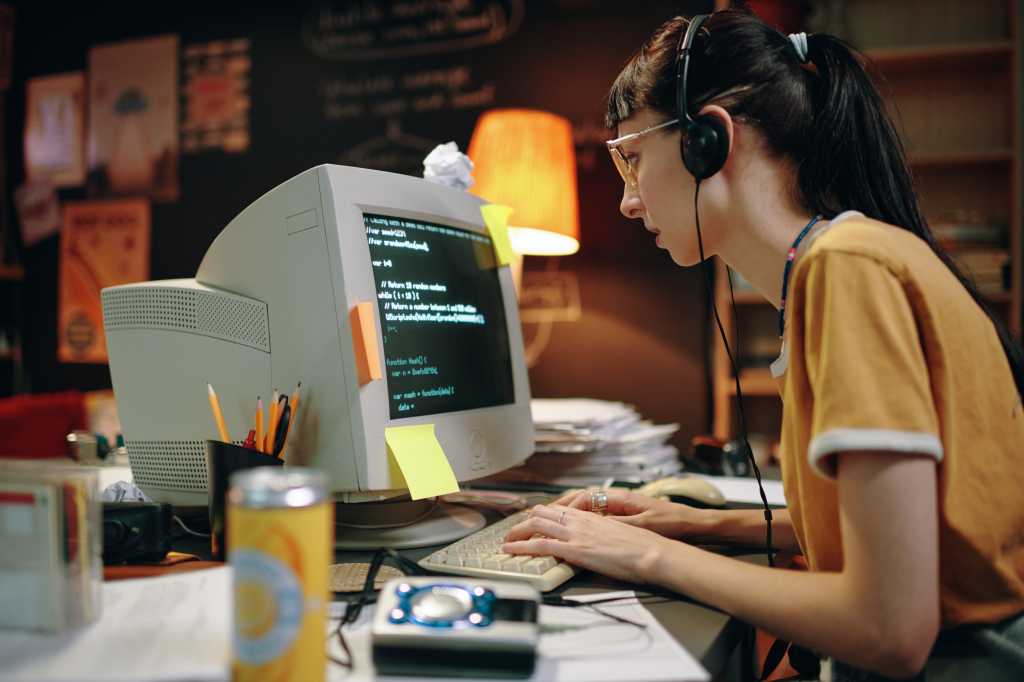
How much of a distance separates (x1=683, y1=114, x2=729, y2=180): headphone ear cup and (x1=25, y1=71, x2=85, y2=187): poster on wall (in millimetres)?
3274

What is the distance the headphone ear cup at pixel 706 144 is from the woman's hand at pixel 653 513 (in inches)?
16.0

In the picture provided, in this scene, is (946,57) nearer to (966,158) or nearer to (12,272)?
(966,158)

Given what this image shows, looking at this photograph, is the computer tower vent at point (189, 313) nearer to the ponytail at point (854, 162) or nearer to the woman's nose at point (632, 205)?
the woman's nose at point (632, 205)

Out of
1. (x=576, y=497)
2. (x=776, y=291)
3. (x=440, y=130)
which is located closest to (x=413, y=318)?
(x=576, y=497)

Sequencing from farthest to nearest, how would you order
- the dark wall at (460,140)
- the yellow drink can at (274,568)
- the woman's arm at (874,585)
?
1. the dark wall at (460,140)
2. the woman's arm at (874,585)
3. the yellow drink can at (274,568)

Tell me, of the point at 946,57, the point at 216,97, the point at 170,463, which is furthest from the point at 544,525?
the point at 216,97

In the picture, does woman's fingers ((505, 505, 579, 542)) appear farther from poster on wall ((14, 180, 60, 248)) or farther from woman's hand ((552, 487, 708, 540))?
poster on wall ((14, 180, 60, 248))

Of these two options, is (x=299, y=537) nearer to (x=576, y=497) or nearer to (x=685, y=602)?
(x=685, y=602)

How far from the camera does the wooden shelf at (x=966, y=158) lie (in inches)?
100.0

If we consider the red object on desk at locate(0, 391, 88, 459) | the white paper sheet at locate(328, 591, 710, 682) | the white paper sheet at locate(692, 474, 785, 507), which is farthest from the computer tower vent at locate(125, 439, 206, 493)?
the red object on desk at locate(0, 391, 88, 459)

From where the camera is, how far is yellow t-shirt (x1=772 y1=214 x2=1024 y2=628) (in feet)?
2.17

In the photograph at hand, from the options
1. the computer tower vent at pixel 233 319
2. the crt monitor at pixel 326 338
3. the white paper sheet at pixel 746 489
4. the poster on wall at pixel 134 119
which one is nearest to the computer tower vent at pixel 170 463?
the crt monitor at pixel 326 338

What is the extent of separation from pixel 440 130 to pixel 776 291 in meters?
2.20

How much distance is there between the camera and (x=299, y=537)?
→ 515mm
